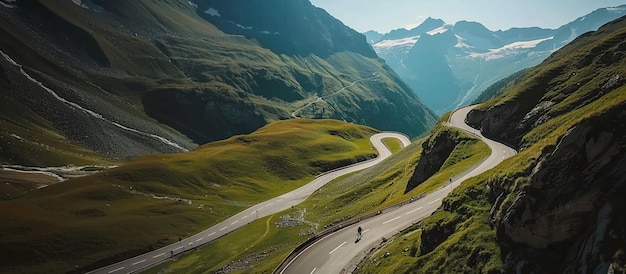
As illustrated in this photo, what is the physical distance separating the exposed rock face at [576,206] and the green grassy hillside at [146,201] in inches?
3254

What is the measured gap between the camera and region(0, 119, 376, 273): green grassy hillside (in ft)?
274

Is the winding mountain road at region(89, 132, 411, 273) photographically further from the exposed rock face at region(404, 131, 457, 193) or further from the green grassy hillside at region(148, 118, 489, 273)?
the exposed rock face at region(404, 131, 457, 193)

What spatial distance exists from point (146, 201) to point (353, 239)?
264 feet

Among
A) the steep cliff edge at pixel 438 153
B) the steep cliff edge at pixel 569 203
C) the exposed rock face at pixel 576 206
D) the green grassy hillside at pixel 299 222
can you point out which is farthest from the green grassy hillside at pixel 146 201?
the exposed rock face at pixel 576 206

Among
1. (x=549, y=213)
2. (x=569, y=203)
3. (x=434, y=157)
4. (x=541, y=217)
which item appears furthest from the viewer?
(x=434, y=157)

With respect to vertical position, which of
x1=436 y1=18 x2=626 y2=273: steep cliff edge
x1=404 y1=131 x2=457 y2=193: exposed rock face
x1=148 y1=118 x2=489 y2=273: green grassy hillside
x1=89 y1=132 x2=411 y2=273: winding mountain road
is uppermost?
x1=436 y1=18 x2=626 y2=273: steep cliff edge

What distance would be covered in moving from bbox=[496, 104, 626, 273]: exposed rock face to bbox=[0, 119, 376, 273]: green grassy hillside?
82.7 meters

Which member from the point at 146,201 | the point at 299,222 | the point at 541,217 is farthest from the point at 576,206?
the point at 146,201

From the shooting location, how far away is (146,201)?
111688 millimetres

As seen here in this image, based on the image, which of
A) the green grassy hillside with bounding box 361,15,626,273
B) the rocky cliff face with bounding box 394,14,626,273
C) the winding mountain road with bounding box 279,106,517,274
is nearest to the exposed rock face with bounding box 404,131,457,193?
the winding mountain road with bounding box 279,106,517,274

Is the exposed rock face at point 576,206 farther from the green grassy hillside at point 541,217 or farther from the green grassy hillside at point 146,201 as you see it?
the green grassy hillside at point 146,201

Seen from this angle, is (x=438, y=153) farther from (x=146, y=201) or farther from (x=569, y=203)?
(x=146, y=201)

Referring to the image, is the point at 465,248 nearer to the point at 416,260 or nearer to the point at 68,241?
the point at 416,260

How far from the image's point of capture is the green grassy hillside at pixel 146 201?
274 feet
